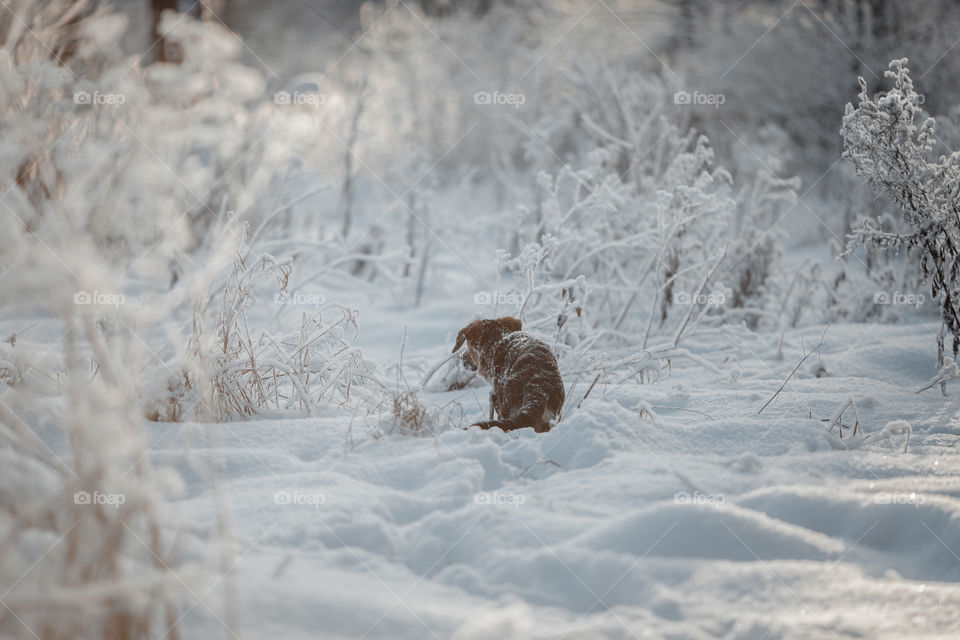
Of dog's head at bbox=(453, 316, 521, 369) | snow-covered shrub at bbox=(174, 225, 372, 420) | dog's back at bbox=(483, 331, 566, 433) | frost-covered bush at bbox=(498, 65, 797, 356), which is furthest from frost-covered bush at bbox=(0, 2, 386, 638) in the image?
frost-covered bush at bbox=(498, 65, 797, 356)

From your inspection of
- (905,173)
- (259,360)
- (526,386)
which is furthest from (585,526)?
(905,173)

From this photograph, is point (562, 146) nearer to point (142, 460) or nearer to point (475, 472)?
point (475, 472)

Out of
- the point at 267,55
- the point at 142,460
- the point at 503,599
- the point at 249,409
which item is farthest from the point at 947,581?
the point at 267,55

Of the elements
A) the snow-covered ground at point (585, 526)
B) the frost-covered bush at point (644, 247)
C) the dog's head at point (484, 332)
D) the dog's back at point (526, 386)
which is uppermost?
the frost-covered bush at point (644, 247)

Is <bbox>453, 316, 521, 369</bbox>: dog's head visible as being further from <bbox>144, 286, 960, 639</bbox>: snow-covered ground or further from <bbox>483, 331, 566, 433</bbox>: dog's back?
<bbox>144, 286, 960, 639</bbox>: snow-covered ground

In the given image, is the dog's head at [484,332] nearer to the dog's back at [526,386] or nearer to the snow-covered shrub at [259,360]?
the dog's back at [526,386]

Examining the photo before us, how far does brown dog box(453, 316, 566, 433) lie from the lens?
243cm

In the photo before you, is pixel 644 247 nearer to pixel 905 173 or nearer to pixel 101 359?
pixel 905 173

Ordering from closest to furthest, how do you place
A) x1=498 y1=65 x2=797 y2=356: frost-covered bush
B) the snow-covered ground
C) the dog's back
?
1. the snow-covered ground
2. the dog's back
3. x1=498 y1=65 x2=797 y2=356: frost-covered bush

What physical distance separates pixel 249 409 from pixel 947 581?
2.31 m

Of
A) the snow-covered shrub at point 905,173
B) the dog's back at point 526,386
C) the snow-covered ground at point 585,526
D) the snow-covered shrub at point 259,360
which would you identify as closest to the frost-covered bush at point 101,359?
the snow-covered shrub at point 259,360

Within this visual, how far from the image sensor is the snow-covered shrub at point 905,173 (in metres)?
2.77

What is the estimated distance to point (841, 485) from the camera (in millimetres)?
1988

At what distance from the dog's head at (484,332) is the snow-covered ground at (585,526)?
45 cm
